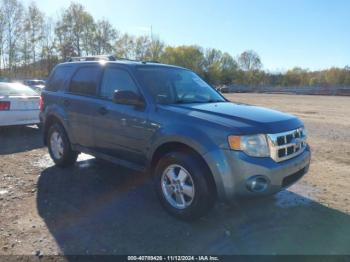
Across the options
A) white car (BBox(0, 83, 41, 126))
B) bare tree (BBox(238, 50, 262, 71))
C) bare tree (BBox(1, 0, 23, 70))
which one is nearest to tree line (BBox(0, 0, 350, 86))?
bare tree (BBox(1, 0, 23, 70))

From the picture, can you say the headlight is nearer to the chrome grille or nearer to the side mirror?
the chrome grille

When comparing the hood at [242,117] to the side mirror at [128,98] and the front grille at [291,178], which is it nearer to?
the side mirror at [128,98]

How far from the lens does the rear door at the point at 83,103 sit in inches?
213

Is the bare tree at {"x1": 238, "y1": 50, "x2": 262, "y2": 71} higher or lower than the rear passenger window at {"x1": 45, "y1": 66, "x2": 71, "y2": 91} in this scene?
higher

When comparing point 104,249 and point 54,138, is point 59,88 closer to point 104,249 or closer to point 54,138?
point 54,138

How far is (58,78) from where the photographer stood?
21.2ft

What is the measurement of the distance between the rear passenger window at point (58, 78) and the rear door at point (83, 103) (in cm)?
30

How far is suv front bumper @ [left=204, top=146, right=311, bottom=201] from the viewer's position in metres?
3.71

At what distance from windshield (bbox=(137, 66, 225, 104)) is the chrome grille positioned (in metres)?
1.34

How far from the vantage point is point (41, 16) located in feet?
188

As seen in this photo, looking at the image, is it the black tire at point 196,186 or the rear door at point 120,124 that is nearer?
the black tire at point 196,186

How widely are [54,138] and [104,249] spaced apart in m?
3.47

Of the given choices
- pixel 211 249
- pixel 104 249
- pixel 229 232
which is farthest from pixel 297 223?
pixel 104 249

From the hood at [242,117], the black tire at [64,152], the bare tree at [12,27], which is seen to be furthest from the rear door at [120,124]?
the bare tree at [12,27]
